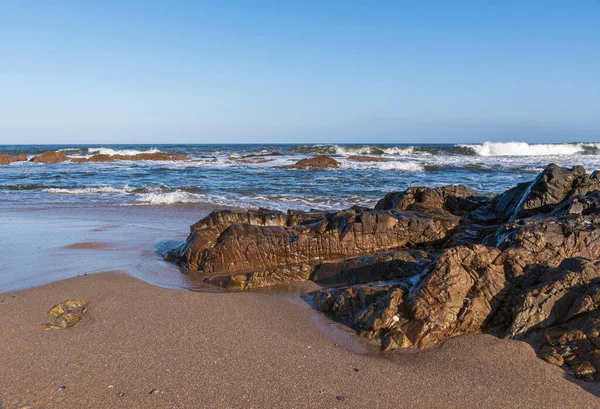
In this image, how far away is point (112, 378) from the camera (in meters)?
3.34

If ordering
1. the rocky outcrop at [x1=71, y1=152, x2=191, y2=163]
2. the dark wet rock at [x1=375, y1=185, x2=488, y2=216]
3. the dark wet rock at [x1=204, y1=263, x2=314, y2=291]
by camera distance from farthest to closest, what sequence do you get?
1. the rocky outcrop at [x1=71, y1=152, x2=191, y2=163]
2. the dark wet rock at [x1=375, y1=185, x2=488, y2=216]
3. the dark wet rock at [x1=204, y1=263, x2=314, y2=291]

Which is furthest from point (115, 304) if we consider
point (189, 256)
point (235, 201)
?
point (235, 201)

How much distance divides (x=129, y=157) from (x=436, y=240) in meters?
38.1

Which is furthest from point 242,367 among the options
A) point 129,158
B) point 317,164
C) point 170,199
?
point 129,158

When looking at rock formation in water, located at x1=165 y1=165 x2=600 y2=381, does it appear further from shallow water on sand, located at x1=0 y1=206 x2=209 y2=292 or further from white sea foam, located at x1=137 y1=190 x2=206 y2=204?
white sea foam, located at x1=137 y1=190 x2=206 y2=204

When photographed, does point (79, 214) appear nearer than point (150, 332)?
No

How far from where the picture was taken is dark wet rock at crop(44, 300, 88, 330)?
4.34 meters

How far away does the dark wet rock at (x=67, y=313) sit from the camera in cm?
434

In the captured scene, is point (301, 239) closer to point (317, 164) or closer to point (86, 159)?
point (317, 164)

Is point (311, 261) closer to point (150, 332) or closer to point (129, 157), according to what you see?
point (150, 332)

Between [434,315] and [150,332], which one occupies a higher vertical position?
[434,315]

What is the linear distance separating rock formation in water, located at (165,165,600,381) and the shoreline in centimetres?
23

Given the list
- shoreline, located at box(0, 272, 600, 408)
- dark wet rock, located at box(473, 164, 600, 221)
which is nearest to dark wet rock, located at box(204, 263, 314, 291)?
shoreline, located at box(0, 272, 600, 408)

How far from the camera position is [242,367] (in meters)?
3.51
